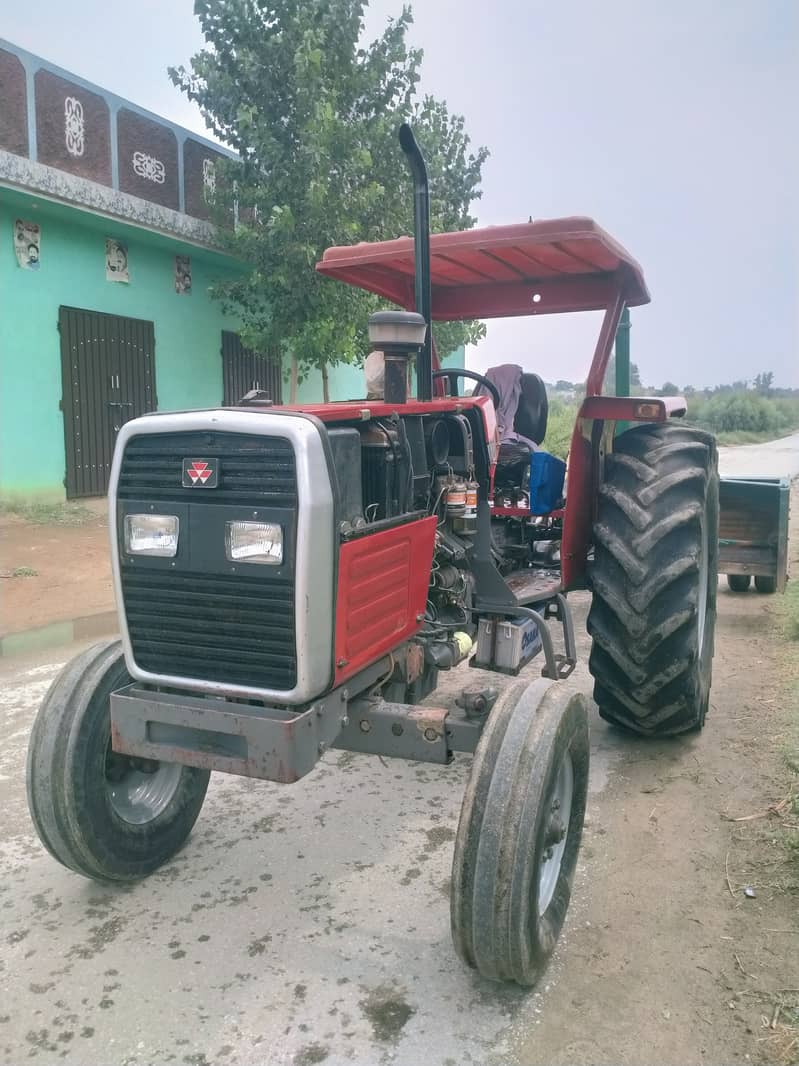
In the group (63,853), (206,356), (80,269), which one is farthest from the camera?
(206,356)

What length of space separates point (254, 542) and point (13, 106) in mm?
7883

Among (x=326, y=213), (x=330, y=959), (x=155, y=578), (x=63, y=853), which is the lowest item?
(x=330, y=959)

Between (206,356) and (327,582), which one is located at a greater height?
(206,356)

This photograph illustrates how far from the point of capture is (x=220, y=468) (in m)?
2.35

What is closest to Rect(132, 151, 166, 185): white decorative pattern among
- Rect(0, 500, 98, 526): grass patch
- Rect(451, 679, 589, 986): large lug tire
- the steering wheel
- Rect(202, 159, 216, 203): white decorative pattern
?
Rect(202, 159, 216, 203): white decorative pattern

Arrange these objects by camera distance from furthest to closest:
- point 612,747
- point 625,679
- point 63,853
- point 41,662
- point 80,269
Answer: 1. point 80,269
2. point 41,662
3. point 612,747
4. point 625,679
5. point 63,853

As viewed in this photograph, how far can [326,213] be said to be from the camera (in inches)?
Answer: 376

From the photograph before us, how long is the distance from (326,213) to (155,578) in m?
7.94

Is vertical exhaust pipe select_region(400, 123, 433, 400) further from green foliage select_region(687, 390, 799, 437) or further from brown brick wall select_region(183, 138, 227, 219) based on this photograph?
green foliage select_region(687, 390, 799, 437)

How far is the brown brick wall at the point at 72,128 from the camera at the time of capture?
28.0 ft

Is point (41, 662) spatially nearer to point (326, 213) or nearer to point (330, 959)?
point (330, 959)

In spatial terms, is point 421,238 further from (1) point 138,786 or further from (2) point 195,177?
(2) point 195,177

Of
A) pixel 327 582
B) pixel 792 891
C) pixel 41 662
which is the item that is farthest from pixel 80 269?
pixel 792 891

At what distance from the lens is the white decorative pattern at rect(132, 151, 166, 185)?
32.0 ft
